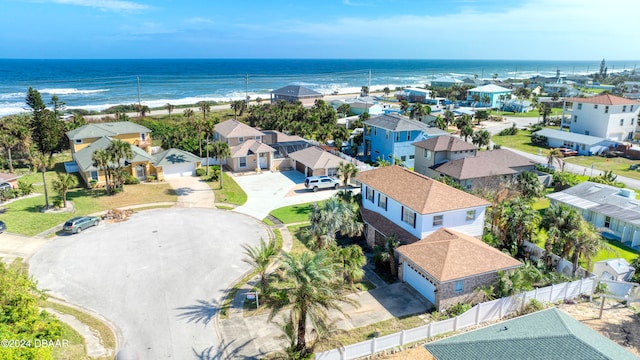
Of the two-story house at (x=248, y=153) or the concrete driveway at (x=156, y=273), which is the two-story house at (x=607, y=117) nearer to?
the two-story house at (x=248, y=153)

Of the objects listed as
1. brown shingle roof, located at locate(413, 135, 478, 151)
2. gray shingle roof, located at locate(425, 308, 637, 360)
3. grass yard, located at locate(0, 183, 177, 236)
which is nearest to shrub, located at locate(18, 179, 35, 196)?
grass yard, located at locate(0, 183, 177, 236)

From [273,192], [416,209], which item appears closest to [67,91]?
[273,192]

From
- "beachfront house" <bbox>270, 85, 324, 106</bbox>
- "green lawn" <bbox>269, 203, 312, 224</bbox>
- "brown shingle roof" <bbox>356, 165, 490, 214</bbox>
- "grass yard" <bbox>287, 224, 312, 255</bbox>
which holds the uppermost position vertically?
"beachfront house" <bbox>270, 85, 324, 106</bbox>

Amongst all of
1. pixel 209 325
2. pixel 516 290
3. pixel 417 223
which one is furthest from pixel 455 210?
pixel 209 325

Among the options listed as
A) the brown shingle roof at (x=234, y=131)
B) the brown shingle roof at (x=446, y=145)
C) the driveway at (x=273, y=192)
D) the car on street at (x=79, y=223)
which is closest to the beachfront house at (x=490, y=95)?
the brown shingle roof at (x=446, y=145)

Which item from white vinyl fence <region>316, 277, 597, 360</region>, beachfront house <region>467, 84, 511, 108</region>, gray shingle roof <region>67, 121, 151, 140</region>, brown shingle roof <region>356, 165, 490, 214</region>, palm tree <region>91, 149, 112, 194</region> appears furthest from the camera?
beachfront house <region>467, 84, 511, 108</region>

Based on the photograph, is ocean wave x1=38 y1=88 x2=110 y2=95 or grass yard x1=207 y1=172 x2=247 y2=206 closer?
grass yard x1=207 y1=172 x2=247 y2=206

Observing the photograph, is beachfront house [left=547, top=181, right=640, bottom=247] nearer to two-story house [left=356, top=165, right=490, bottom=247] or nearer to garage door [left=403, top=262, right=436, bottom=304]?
two-story house [left=356, top=165, right=490, bottom=247]
